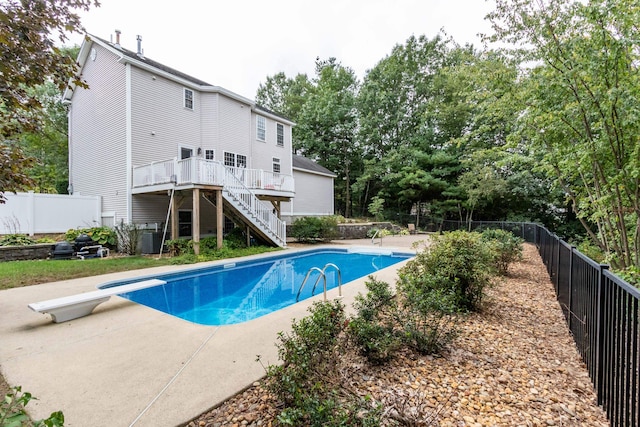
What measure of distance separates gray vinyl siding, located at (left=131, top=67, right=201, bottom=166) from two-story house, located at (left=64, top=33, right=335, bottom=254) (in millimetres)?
40

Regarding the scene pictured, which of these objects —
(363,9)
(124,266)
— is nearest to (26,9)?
(124,266)

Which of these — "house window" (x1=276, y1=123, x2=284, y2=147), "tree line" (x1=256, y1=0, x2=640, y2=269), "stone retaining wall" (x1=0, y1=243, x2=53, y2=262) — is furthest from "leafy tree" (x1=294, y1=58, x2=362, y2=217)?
"stone retaining wall" (x1=0, y1=243, x2=53, y2=262)

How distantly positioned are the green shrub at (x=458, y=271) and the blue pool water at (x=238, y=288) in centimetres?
315

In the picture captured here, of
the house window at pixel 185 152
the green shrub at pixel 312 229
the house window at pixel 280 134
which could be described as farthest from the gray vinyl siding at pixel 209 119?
the green shrub at pixel 312 229

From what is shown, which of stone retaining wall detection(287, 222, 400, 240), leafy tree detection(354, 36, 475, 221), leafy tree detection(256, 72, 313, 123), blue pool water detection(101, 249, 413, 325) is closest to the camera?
blue pool water detection(101, 249, 413, 325)

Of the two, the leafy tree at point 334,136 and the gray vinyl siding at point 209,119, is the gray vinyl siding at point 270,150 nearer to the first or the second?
the gray vinyl siding at point 209,119

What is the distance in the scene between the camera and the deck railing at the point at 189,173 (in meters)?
10.3

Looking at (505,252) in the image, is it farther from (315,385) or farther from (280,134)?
(280,134)

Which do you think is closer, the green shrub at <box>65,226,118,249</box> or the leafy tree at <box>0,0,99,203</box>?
the leafy tree at <box>0,0,99,203</box>

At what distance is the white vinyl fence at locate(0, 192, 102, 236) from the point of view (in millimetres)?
10312

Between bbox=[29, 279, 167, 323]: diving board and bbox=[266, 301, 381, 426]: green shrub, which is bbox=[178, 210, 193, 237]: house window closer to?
bbox=[29, 279, 167, 323]: diving board

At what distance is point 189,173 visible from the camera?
408 inches

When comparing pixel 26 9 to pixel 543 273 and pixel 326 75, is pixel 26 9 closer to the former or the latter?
pixel 543 273

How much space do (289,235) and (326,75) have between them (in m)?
21.8
